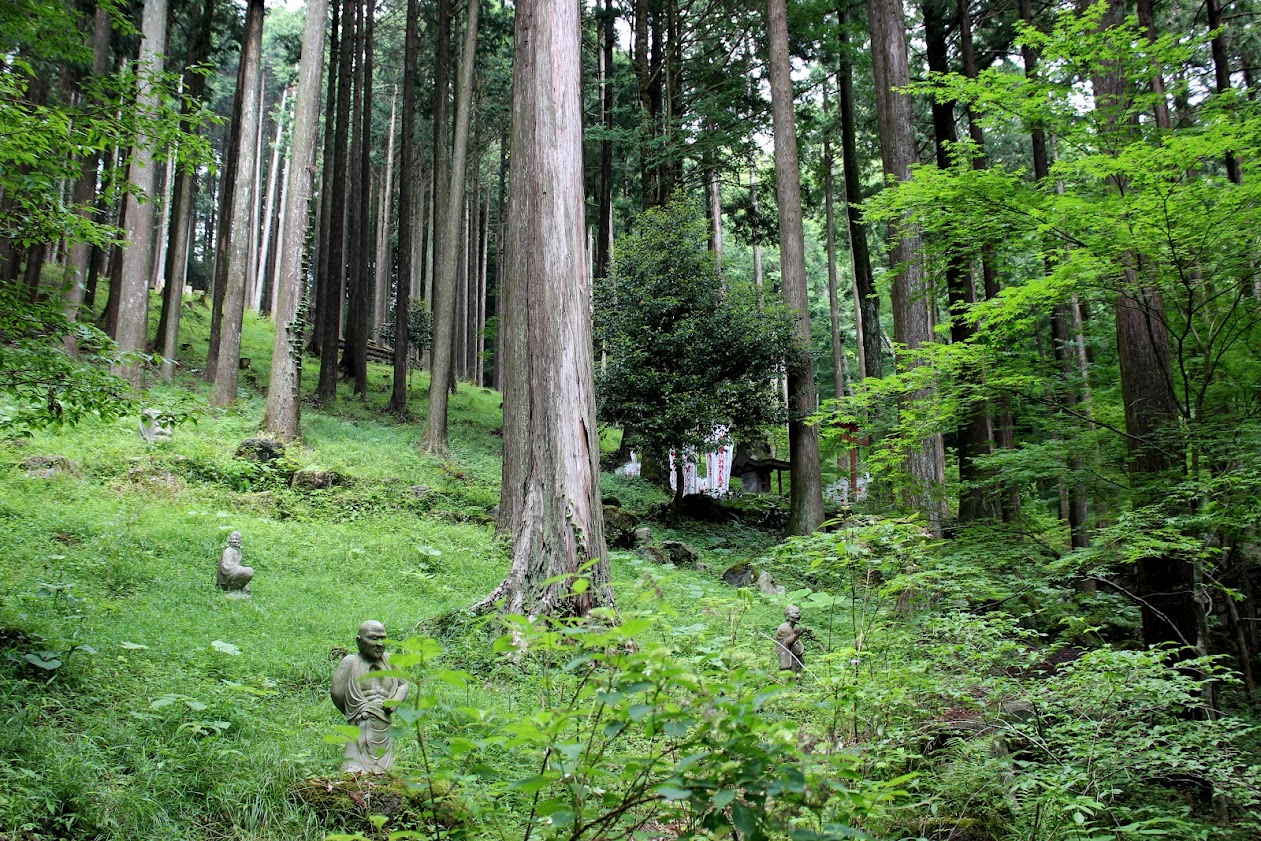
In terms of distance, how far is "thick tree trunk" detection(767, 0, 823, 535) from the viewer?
13.4m

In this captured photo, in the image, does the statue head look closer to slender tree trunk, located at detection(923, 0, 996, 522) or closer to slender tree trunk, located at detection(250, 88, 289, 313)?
slender tree trunk, located at detection(923, 0, 996, 522)

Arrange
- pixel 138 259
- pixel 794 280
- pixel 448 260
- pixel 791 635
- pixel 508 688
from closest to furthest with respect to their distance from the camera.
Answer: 1. pixel 508 688
2. pixel 791 635
3. pixel 138 259
4. pixel 794 280
5. pixel 448 260

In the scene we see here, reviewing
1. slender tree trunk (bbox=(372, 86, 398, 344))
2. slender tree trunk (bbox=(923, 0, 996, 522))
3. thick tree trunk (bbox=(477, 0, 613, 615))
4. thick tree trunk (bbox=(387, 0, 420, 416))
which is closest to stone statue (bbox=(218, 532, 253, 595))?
thick tree trunk (bbox=(477, 0, 613, 615))

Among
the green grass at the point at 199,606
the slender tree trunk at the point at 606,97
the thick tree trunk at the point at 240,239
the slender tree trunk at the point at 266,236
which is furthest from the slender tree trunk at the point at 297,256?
the slender tree trunk at the point at 266,236

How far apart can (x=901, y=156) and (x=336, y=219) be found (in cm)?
1557

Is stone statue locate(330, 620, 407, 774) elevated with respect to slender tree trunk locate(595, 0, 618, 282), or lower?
lower

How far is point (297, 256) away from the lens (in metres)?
12.9

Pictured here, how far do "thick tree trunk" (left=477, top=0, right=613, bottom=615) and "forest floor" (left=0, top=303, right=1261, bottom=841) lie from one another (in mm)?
475

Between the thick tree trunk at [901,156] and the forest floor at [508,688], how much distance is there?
248 centimetres

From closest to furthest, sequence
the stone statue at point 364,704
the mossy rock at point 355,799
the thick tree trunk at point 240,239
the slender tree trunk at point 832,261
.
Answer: the mossy rock at point 355,799 < the stone statue at point 364,704 < the thick tree trunk at point 240,239 < the slender tree trunk at point 832,261

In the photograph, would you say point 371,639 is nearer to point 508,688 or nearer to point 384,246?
point 508,688

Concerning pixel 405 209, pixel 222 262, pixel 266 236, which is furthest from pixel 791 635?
pixel 266 236

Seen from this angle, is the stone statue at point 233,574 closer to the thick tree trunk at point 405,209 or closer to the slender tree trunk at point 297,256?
the slender tree trunk at point 297,256

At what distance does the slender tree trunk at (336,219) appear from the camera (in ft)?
62.7
